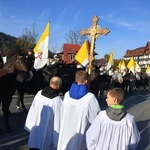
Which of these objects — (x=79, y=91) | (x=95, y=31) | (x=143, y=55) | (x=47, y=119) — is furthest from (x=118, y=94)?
(x=143, y=55)

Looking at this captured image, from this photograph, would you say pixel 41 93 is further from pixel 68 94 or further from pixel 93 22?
pixel 93 22

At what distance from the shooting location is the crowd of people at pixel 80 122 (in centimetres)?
392

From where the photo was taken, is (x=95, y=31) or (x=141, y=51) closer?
(x=95, y=31)

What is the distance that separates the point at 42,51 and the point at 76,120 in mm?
8685

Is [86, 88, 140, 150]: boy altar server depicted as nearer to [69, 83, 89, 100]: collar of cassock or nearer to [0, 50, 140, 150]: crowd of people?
[0, 50, 140, 150]: crowd of people

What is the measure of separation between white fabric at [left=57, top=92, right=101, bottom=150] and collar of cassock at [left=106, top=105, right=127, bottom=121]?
956 millimetres

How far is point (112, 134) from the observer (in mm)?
3932

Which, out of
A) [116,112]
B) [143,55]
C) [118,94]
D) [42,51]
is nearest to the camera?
[116,112]

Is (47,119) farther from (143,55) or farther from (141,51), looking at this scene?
(141,51)

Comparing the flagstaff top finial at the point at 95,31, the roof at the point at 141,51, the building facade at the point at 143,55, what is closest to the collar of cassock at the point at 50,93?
the flagstaff top finial at the point at 95,31

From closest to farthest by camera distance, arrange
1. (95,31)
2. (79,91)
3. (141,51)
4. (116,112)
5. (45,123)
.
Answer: (116,112)
(79,91)
(45,123)
(95,31)
(141,51)

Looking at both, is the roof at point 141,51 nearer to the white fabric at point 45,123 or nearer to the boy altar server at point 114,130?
the white fabric at point 45,123

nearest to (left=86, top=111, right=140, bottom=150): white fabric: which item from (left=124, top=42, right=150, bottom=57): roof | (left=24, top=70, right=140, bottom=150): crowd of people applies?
(left=24, top=70, right=140, bottom=150): crowd of people

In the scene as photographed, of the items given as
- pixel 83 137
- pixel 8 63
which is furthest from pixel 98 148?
pixel 8 63
